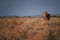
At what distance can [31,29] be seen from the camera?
75.9 inches

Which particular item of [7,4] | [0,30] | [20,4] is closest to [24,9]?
[20,4]

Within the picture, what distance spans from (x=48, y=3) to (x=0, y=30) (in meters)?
0.67

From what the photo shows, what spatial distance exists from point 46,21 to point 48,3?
244mm

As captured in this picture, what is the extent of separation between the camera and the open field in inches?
75.1

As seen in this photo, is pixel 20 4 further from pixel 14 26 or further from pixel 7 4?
pixel 14 26

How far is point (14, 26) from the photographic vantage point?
76.6 inches

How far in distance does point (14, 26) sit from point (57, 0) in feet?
2.04

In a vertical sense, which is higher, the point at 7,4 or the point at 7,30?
the point at 7,4

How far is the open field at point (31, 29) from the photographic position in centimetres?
191

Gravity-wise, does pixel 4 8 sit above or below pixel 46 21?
above

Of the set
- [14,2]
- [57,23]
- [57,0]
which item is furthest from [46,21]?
[14,2]

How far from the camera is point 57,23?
1925 millimetres

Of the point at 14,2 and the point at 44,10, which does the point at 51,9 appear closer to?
the point at 44,10

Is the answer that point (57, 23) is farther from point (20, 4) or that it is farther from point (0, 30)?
point (0, 30)
